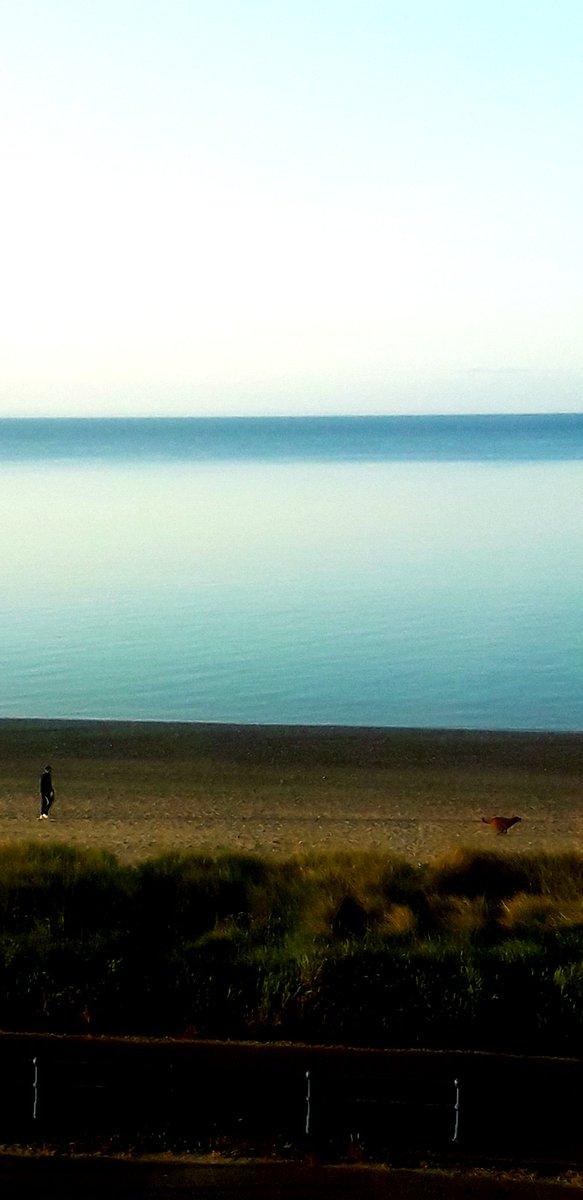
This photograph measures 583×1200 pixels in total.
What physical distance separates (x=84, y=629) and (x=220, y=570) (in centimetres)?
1455

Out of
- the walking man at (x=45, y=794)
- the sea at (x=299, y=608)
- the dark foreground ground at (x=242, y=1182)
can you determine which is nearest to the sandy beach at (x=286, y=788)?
the walking man at (x=45, y=794)

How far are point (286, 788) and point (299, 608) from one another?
82.2 feet

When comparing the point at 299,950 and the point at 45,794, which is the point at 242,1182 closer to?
the point at 299,950

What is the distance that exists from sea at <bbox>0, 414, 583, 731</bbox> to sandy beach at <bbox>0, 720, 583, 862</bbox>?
287 cm

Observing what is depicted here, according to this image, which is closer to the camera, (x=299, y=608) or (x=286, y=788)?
(x=286, y=788)

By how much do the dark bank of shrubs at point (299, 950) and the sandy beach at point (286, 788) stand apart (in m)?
4.63

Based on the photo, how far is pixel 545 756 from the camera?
25.2 meters

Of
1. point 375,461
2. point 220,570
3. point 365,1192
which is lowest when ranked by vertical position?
point 365,1192

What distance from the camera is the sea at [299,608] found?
31.8m

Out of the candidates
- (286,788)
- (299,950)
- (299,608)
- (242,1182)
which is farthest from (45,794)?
(299,608)

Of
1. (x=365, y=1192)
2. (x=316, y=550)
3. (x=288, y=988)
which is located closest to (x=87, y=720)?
(x=288, y=988)

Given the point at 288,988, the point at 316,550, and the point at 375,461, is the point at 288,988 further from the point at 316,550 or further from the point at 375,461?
the point at 375,461

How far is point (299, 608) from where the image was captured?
153ft

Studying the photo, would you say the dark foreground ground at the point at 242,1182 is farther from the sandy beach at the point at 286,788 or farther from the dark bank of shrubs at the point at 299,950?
the sandy beach at the point at 286,788
